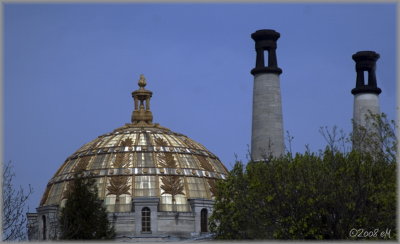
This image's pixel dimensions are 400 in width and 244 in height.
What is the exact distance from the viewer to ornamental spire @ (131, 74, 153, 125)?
135375mm

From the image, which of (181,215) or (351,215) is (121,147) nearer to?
(181,215)

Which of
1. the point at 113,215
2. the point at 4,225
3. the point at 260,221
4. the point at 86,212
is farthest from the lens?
the point at 113,215

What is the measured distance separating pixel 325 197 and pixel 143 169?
67.6m

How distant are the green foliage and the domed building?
188 feet

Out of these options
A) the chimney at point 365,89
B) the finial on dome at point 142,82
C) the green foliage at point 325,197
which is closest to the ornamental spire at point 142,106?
the finial on dome at point 142,82

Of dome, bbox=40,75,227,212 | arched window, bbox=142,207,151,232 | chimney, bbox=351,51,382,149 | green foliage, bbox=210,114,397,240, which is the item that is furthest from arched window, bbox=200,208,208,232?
green foliage, bbox=210,114,397,240

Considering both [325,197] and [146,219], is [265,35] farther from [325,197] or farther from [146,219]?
[146,219]

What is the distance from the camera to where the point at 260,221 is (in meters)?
62.8

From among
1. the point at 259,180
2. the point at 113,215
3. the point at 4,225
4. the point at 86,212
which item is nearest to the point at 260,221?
the point at 259,180

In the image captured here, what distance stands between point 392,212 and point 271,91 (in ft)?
83.4

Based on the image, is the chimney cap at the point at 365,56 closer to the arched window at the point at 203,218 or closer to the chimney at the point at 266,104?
the chimney at the point at 266,104

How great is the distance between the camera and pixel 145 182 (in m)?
126

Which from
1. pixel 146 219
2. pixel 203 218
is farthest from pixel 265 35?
pixel 146 219

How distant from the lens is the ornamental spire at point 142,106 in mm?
135375
